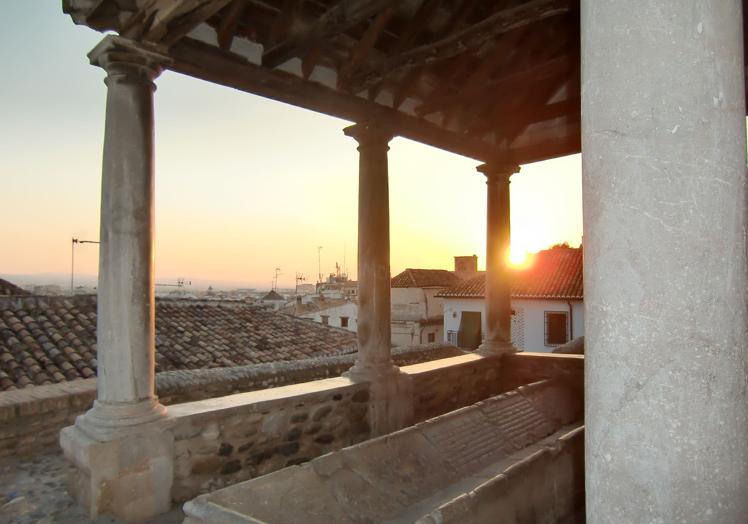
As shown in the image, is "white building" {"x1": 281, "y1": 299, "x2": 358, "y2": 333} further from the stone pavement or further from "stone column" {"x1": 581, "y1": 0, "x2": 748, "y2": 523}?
"stone column" {"x1": 581, "y1": 0, "x2": 748, "y2": 523}

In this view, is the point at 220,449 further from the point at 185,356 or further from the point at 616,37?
the point at 185,356

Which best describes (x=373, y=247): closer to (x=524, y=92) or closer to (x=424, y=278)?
(x=524, y=92)

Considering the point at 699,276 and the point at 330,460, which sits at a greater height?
the point at 699,276

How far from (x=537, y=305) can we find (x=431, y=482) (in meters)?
17.2

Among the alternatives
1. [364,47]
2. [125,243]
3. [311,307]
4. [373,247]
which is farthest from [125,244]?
[311,307]

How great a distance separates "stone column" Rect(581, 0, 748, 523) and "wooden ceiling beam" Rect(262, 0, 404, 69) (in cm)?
270

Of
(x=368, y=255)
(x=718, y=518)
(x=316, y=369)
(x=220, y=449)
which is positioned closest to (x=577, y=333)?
(x=316, y=369)

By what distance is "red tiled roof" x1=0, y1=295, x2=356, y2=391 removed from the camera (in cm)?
634

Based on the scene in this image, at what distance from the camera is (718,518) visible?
1104mm

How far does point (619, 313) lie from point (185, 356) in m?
8.00

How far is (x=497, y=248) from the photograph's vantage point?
6.59 meters

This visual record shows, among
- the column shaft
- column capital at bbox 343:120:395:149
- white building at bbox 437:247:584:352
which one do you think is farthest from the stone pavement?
white building at bbox 437:247:584:352

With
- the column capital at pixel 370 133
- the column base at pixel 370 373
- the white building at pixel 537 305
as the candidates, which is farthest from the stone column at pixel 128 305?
the white building at pixel 537 305

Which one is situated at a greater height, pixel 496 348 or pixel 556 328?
pixel 496 348
